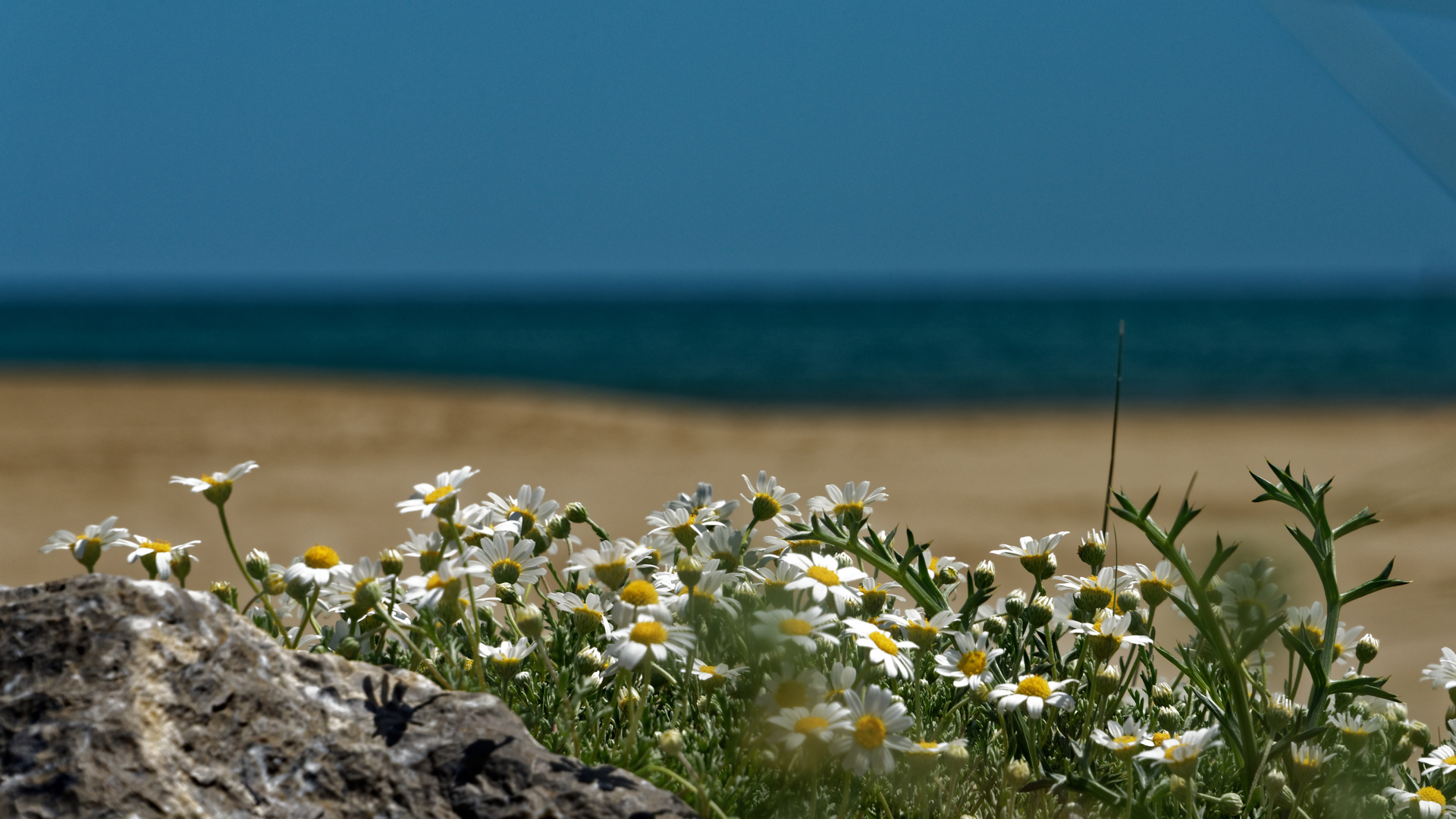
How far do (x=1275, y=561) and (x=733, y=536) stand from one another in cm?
118

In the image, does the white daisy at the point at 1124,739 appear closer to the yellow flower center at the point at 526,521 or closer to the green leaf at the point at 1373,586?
the green leaf at the point at 1373,586

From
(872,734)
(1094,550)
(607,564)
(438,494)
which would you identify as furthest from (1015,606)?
(438,494)

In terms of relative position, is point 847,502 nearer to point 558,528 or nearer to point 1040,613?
point 1040,613

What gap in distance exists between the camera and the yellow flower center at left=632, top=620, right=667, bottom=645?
1.57 meters

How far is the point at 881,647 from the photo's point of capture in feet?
5.64

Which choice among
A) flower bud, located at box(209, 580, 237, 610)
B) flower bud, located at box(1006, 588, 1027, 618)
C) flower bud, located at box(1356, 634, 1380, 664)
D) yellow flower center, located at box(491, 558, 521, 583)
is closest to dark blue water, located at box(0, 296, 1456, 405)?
flower bud, located at box(1356, 634, 1380, 664)

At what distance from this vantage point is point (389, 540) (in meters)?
7.85

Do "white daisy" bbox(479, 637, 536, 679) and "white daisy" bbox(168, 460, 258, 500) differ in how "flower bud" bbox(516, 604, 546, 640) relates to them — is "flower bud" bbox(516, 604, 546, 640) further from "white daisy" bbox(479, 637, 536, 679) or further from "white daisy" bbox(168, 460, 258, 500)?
"white daisy" bbox(168, 460, 258, 500)

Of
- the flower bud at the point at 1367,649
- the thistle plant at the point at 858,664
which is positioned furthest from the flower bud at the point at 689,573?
the flower bud at the point at 1367,649

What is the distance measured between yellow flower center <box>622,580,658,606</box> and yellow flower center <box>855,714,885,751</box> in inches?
14.1

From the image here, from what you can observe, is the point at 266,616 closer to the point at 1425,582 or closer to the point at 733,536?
the point at 733,536

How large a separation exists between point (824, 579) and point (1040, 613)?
17.2 inches

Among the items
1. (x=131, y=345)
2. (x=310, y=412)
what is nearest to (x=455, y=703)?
(x=310, y=412)

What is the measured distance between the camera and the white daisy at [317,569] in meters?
1.77
